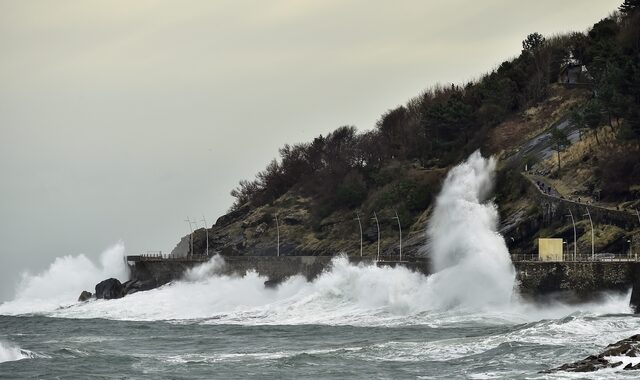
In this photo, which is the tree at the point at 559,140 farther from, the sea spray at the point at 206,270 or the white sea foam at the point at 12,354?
the white sea foam at the point at 12,354

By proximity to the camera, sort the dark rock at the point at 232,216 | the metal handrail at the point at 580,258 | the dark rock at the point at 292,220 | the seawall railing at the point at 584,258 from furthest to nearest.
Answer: the dark rock at the point at 232,216 → the dark rock at the point at 292,220 → the metal handrail at the point at 580,258 → the seawall railing at the point at 584,258

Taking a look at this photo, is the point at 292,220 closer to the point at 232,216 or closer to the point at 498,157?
the point at 232,216

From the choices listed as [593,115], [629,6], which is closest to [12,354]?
[593,115]

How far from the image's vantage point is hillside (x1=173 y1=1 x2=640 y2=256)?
8756 cm

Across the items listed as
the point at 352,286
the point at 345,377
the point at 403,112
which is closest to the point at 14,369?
the point at 345,377

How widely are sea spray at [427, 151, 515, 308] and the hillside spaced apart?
3.31 metres

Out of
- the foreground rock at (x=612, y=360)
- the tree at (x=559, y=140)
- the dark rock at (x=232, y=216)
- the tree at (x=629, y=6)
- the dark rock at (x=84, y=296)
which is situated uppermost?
the tree at (x=629, y=6)

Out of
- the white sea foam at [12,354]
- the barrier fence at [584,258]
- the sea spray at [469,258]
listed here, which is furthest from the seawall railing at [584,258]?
the white sea foam at [12,354]

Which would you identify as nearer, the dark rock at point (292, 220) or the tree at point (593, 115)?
the tree at point (593, 115)

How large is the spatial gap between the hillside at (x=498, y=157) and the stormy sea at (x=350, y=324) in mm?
3946

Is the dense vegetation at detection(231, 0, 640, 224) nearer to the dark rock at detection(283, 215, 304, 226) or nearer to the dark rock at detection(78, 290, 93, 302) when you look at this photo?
the dark rock at detection(283, 215, 304, 226)

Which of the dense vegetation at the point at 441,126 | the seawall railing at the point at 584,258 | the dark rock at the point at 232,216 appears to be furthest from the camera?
the dark rock at the point at 232,216

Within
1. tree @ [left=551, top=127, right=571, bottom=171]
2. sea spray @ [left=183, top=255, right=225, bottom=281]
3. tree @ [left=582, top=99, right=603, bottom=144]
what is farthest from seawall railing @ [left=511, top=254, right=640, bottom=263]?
sea spray @ [left=183, top=255, right=225, bottom=281]

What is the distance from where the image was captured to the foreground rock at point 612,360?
44625mm
